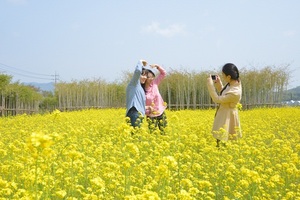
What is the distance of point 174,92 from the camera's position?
26.1 meters

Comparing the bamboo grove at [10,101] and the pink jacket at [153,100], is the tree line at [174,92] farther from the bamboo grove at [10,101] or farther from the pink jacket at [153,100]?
the pink jacket at [153,100]

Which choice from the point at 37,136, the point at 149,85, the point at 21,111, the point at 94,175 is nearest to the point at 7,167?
the point at 94,175

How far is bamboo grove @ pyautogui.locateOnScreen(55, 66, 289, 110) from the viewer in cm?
2414

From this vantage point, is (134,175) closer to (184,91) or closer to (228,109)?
(228,109)

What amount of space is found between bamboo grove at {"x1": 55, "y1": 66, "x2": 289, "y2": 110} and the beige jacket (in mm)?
17621

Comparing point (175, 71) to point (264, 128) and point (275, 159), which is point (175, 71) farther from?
point (275, 159)

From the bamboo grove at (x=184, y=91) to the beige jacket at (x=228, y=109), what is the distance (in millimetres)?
17621

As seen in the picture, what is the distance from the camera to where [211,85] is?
253 inches

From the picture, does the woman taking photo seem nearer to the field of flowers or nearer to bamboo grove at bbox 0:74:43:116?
the field of flowers

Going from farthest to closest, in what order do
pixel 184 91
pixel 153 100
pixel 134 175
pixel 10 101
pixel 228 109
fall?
pixel 184 91 → pixel 10 101 → pixel 153 100 → pixel 228 109 → pixel 134 175

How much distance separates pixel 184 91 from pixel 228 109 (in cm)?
1927

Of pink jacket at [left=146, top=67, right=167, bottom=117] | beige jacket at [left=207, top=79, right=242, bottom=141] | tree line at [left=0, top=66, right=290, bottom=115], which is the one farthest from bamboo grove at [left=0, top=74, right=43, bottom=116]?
beige jacket at [left=207, top=79, right=242, bottom=141]

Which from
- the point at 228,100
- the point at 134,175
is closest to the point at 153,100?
the point at 228,100

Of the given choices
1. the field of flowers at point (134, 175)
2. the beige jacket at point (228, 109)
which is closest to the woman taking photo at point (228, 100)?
the beige jacket at point (228, 109)
